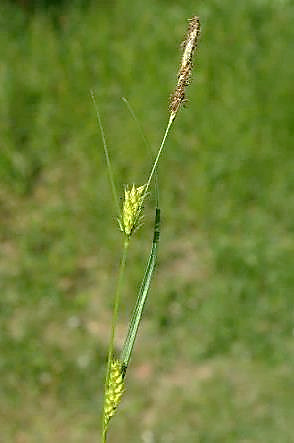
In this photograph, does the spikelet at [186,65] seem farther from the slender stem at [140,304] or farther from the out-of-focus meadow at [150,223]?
the out-of-focus meadow at [150,223]

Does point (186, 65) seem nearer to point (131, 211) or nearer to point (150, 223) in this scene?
point (131, 211)

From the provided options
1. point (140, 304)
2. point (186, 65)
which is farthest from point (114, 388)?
point (186, 65)

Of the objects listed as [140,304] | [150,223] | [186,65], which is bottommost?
[150,223]

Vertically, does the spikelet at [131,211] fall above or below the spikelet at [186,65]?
below

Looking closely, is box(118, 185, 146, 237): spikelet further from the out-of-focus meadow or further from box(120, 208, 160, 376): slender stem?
the out-of-focus meadow

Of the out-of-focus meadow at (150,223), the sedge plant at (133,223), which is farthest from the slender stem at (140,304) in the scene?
the out-of-focus meadow at (150,223)

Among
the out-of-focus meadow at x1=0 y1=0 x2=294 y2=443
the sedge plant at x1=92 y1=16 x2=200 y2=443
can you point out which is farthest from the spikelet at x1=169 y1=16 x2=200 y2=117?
the out-of-focus meadow at x1=0 y1=0 x2=294 y2=443
